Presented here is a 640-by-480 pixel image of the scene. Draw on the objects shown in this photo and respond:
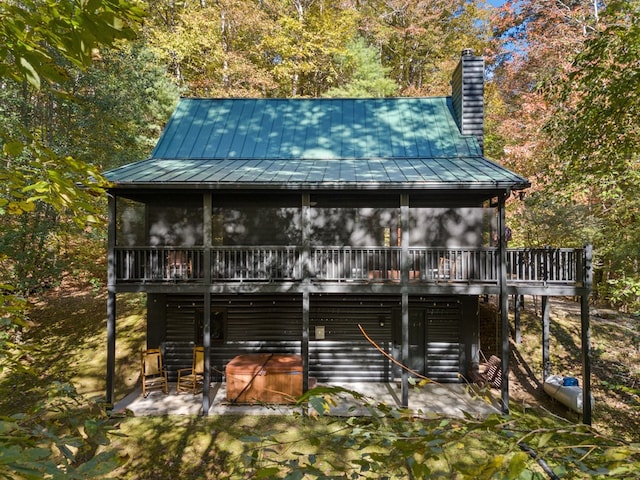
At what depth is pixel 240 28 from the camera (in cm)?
2344

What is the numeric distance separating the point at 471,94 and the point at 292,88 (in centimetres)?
1508

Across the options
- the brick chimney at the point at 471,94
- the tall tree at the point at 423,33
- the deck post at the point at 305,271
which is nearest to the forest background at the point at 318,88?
the tall tree at the point at 423,33

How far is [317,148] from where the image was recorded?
12.3 meters

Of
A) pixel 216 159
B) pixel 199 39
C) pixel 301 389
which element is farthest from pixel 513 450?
pixel 199 39

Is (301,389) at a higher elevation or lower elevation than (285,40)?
lower

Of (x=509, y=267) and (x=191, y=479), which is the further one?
(x=509, y=267)

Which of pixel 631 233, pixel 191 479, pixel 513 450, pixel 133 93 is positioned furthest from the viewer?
pixel 133 93

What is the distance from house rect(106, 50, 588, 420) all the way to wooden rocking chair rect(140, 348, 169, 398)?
552 millimetres

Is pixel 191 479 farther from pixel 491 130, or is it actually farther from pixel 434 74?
pixel 434 74

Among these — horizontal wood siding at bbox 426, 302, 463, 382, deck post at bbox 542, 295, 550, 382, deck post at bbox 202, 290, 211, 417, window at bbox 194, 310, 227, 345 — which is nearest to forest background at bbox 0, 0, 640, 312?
deck post at bbox 542, 295, 550, 382

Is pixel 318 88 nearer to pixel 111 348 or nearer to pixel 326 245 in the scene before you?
pixel 326 245

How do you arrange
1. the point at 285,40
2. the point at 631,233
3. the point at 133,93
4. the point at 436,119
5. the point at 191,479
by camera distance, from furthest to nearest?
the point at 285,40 → the point at 133,93 → the point at 436,119 → the point at 631,233 → the point at 191,479

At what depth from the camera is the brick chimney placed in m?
12.2

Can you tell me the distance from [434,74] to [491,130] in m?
7.41
